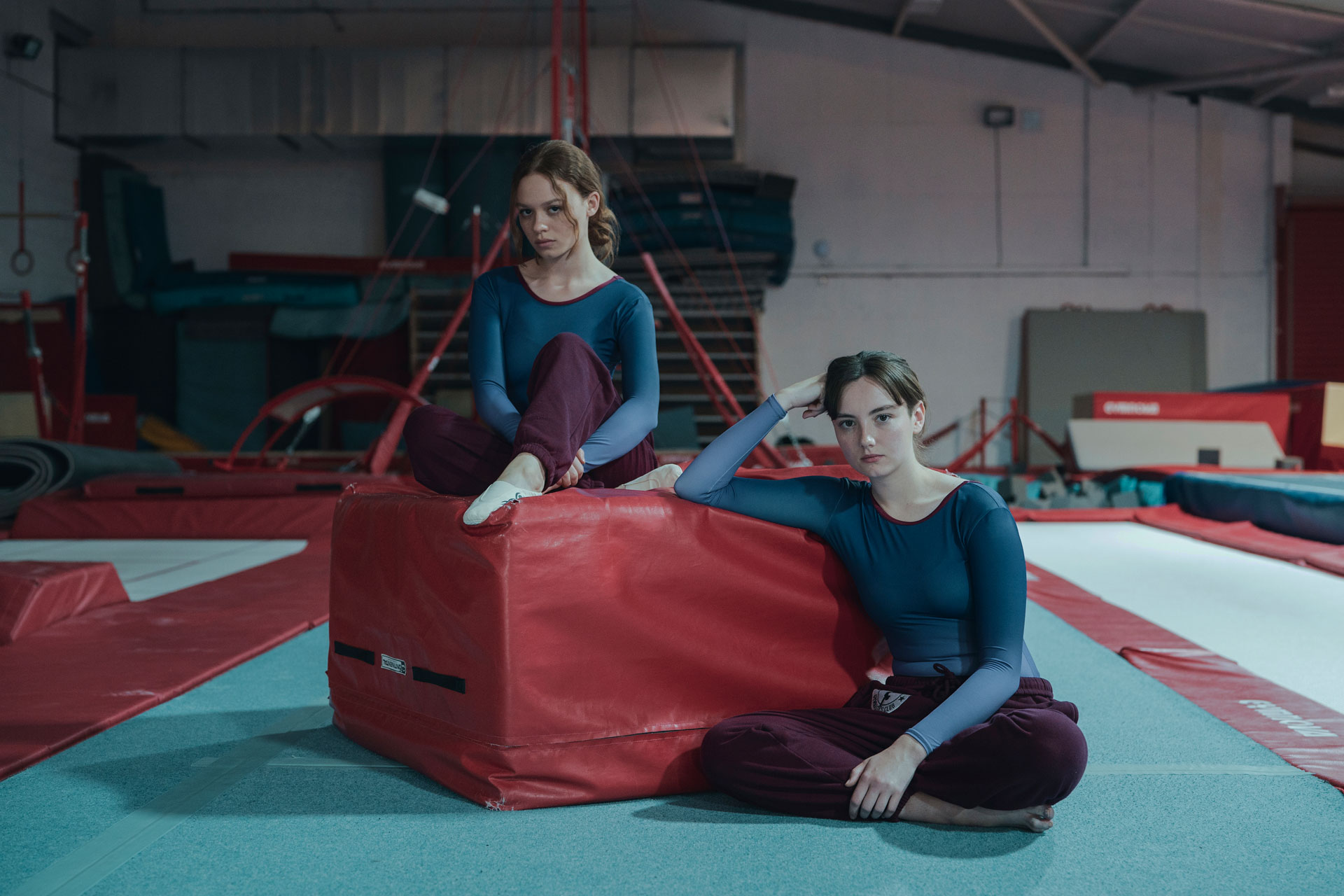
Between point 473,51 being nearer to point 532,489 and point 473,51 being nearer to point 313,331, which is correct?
point 313,331

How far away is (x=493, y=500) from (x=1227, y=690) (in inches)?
64.4

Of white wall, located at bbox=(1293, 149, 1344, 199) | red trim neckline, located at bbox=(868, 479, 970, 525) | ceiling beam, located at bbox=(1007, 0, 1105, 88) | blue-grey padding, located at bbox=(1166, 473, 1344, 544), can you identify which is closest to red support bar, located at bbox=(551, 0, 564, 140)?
red trim neckline, located at bbox=(868, 479, 970, 525)

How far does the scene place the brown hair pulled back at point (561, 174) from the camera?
62.2 inches

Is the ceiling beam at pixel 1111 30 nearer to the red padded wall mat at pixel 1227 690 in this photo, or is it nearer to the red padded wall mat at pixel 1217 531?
the red padded wall mat at pixel 1217 531

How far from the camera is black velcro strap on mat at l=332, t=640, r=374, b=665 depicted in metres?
1.57

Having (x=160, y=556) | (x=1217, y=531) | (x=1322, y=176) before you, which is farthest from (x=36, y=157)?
(x=1322, y=176)

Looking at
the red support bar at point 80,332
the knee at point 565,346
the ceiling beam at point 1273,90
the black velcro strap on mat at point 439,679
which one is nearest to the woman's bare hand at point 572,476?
the knee at point 565,346

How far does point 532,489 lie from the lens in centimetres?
134

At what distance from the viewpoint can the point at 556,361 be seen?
1452 mm

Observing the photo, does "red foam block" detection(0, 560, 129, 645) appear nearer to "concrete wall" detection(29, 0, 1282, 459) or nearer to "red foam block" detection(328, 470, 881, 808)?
"red foam block" detection(328, 470, 881, 808)

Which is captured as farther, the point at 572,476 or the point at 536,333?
the point at 536,333

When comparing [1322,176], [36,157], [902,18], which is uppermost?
[902,18]

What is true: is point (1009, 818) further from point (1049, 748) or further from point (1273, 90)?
point (1273, 90)

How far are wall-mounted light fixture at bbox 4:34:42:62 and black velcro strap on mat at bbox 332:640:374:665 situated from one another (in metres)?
8.13
